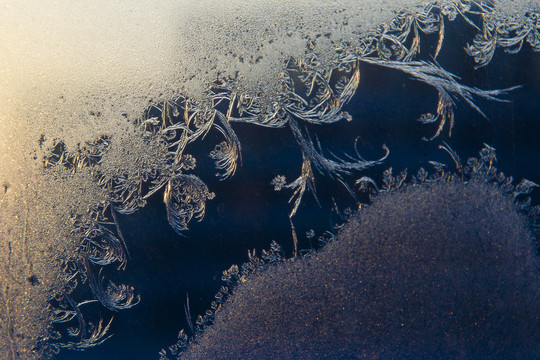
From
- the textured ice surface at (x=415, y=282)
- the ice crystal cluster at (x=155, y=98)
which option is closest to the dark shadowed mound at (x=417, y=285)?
the textured ice surface at (x=415, y=282)

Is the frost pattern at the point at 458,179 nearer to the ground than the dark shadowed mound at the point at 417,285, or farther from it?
farther from it

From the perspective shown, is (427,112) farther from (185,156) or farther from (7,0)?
(7,0)

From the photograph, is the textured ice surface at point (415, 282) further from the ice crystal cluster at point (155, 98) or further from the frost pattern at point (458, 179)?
the ice crystal cluster at point (155, 98)

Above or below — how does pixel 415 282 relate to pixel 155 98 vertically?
below

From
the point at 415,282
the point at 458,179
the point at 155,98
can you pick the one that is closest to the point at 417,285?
the point at 415,282

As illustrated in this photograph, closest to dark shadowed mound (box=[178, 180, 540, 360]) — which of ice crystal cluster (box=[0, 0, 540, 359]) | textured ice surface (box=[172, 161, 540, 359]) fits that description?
textured ice surface (box=[172, 161, 540, 359])

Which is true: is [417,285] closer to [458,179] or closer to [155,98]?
[458,179]
